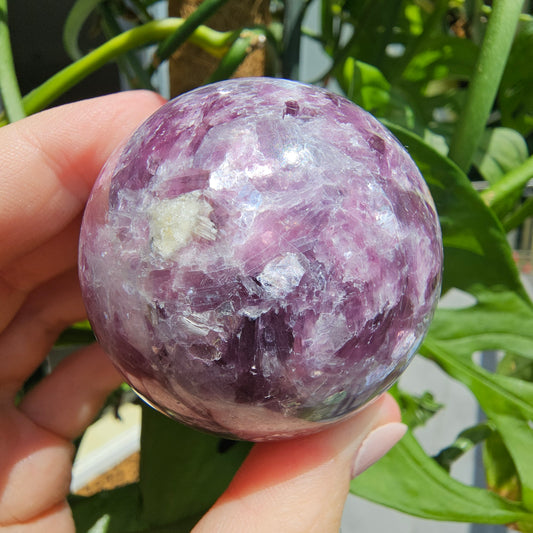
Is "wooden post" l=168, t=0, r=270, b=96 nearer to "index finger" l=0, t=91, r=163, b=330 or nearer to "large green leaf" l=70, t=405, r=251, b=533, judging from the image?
"index finger" l=0, t=91, r=163, b=330

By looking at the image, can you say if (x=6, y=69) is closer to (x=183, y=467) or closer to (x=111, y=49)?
(x=111, y=49)

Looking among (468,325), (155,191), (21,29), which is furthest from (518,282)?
(21,29)

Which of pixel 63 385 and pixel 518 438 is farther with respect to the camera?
pixel 63 385

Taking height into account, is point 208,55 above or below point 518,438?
above

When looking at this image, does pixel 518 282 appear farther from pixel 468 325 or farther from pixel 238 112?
pixel 238 112

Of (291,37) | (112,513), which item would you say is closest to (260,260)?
(291,37)
